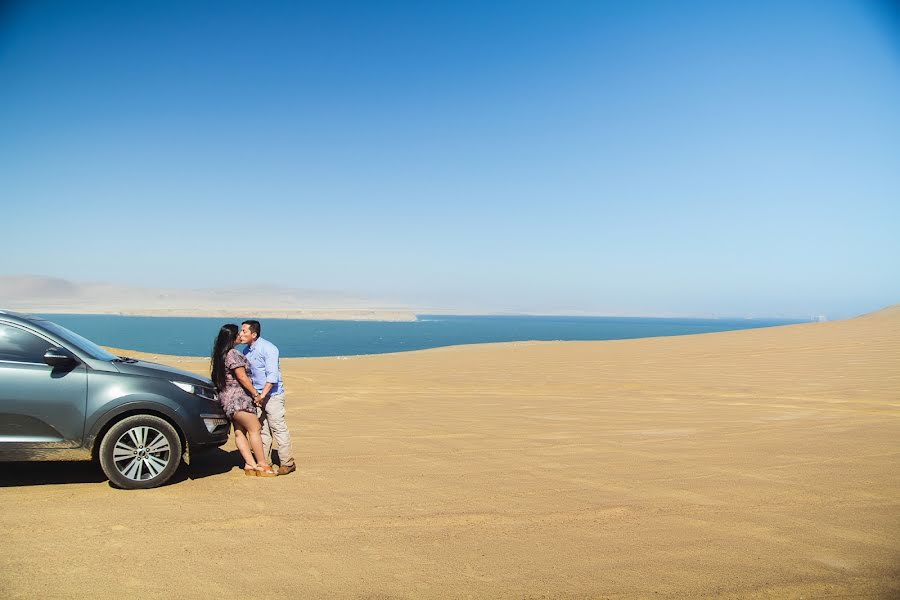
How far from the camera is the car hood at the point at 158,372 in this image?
664 centimetres

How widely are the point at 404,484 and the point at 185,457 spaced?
2.46 meters

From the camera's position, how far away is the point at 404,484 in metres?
6.75

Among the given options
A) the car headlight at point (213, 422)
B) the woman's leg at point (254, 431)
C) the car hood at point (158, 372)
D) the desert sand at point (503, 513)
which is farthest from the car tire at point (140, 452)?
the woman's leg at point (254, 431)

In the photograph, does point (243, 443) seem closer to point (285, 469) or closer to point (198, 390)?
point (285, 469)

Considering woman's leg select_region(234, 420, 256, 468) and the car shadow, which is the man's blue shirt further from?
the car shadow

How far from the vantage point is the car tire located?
635 cm

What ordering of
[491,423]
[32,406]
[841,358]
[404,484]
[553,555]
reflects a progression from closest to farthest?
[553,555]
[32,406]
[404,484]
[491,423]
[841,358]

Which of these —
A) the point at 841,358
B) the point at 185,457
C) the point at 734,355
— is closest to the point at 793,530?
the point at 185,457

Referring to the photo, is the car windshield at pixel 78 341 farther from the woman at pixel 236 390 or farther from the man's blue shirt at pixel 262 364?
the man's blue shirt at pixel 262 364

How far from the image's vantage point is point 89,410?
632cm

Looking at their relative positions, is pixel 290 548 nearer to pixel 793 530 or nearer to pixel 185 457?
pixel 185 457

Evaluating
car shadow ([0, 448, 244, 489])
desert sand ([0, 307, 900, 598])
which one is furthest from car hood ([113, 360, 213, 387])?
desert sand ([0, 307, 900, 598])

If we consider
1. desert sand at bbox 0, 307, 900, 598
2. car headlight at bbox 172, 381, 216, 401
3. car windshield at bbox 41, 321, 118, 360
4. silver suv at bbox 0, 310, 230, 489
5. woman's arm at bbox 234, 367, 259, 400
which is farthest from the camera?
woman's arm at bbox 234, 367, 259, 400

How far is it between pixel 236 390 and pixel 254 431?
54cm
